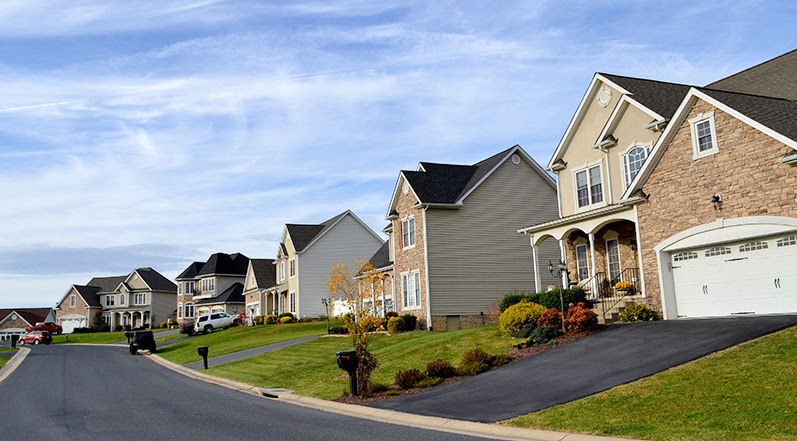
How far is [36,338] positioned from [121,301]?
30959 mm

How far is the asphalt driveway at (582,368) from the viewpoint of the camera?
13.8 meters

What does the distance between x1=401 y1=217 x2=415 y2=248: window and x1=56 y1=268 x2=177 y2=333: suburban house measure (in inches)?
2533

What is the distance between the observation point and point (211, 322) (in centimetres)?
5725

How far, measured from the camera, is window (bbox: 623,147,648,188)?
25.3 meters

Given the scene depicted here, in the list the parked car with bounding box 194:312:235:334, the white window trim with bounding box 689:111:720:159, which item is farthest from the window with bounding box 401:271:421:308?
the parked car with bounding box 194:312:235:334

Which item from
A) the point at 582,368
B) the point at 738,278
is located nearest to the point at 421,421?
the point at 582,368

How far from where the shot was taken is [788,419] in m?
9.62

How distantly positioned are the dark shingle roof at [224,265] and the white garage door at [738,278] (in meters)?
63.3

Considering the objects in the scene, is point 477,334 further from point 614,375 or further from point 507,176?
point 507,176

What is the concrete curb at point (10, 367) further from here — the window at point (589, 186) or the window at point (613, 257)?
the window at point (589, 186)

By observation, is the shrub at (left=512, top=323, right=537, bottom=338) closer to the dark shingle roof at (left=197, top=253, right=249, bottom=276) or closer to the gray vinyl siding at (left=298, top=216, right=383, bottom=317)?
Answer: the gray vinyl siding at (left=298, top=216, right=383, bottom=317)

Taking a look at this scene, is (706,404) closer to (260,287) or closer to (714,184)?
(714,184)

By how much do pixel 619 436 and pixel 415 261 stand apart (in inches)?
999

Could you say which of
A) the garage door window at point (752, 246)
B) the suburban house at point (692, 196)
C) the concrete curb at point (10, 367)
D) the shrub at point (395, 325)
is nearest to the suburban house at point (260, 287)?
the concrete curb at point (10, 367)
